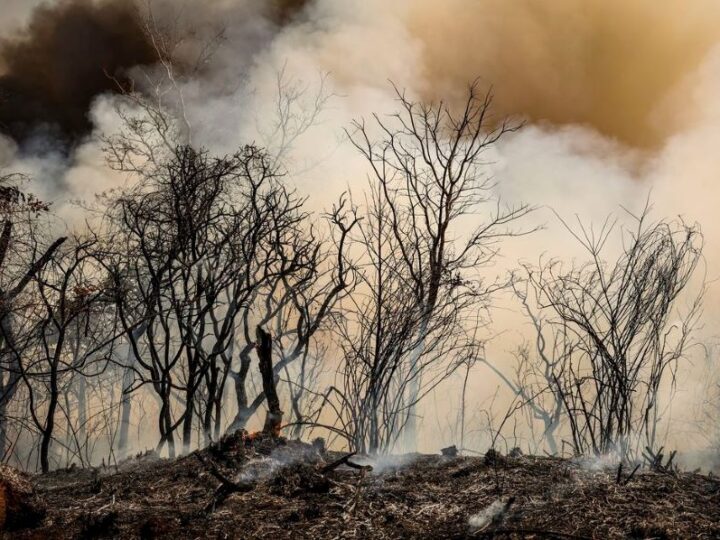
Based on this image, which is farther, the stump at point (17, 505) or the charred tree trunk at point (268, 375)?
the charred tree trunk at point (268, 375)

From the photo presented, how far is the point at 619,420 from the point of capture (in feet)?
15.5

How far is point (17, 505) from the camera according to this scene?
114 inches

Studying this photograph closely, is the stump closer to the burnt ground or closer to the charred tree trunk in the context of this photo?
the burnt ground

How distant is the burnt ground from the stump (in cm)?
6

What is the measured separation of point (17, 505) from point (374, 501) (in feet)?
5.91

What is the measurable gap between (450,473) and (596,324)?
2.79 meters

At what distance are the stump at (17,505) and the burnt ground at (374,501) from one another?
0.21 ft

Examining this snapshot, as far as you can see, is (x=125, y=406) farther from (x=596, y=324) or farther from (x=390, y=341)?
(x=596, y=324)

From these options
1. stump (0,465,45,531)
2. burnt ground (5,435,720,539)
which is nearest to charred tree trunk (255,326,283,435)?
burnt ground (5,435,720,539)

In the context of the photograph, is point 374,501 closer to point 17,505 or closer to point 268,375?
point 17,505

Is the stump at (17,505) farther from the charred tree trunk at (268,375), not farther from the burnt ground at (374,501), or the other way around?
the charred tree trunk at (268,375)

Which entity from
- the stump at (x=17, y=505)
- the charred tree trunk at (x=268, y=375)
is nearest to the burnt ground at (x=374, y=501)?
the stump at (x=17, y=505)

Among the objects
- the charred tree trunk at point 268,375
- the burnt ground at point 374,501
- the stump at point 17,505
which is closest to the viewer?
the burnt ground at point 374,501

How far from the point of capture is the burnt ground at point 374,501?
2.63 meters
